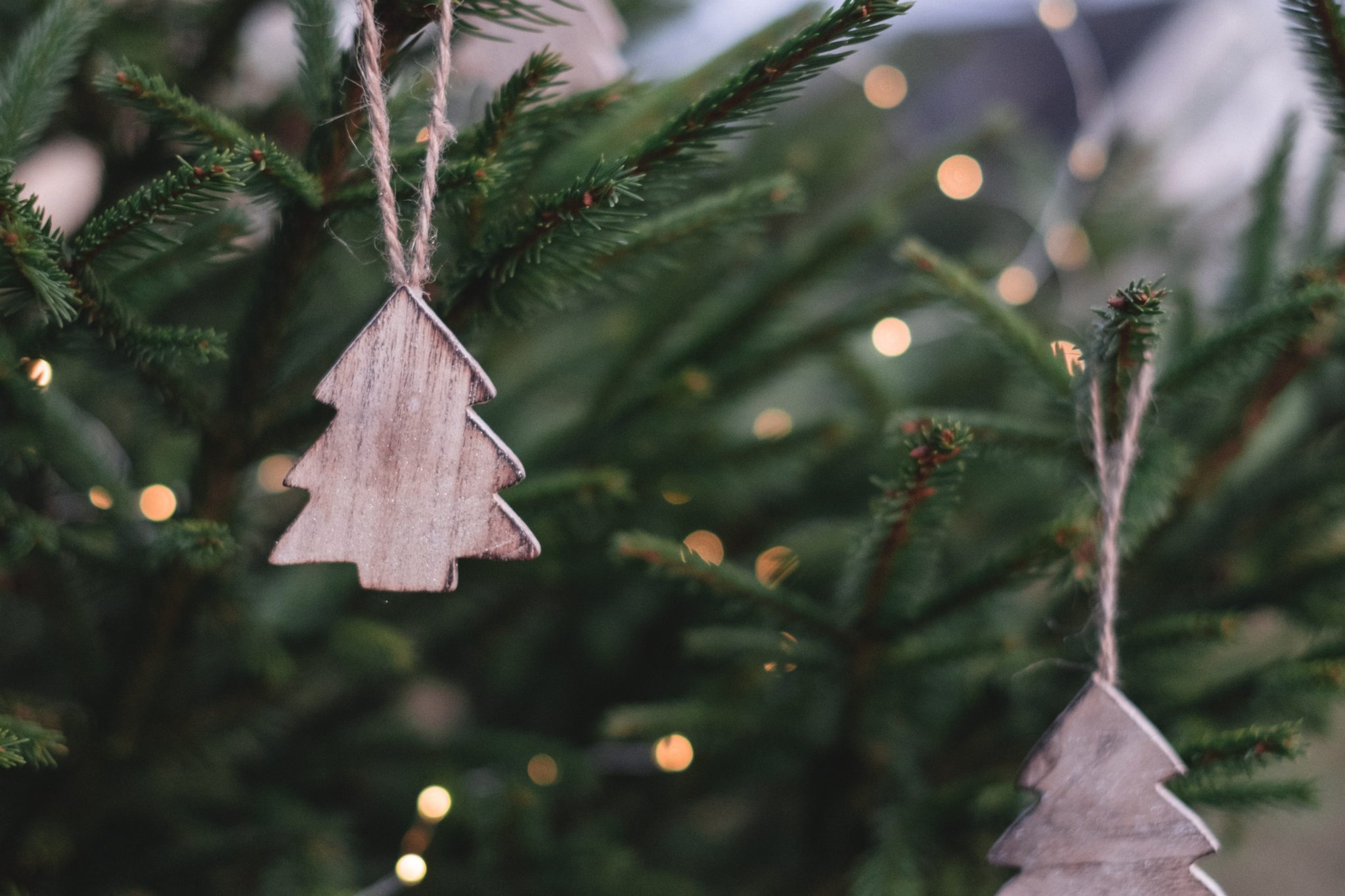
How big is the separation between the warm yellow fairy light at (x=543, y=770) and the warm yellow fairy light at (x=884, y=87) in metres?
0.84

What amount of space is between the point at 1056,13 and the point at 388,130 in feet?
3.31

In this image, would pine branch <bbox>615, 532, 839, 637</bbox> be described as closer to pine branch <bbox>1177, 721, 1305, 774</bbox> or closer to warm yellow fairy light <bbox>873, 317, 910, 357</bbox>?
pine branch <bbox>1177, 721, 1305, 774</bbox>

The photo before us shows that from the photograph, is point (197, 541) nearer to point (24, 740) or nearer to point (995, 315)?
point (24, 740)

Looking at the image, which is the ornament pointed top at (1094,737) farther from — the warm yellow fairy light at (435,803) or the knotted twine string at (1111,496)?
the warm yellow fairy light at (435,803)

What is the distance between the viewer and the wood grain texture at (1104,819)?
1.37 ft

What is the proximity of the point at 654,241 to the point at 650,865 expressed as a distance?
633mm

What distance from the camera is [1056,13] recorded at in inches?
42.5

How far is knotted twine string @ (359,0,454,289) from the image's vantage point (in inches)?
14.8

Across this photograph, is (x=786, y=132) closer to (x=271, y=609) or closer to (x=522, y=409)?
(x=522, y=409)

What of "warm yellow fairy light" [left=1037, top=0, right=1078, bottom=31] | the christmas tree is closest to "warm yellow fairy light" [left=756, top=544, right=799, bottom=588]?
the christmas tree

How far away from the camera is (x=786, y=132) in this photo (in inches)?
40.1

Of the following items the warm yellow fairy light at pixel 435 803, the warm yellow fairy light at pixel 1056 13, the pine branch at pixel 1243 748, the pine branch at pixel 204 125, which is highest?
the warm yellow fairy light at pixel 1056 13

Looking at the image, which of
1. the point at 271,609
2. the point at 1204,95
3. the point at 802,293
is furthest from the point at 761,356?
the point at 1204,95

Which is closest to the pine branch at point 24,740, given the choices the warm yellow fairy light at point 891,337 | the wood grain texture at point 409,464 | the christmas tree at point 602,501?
the christmas tree at point 602,501
